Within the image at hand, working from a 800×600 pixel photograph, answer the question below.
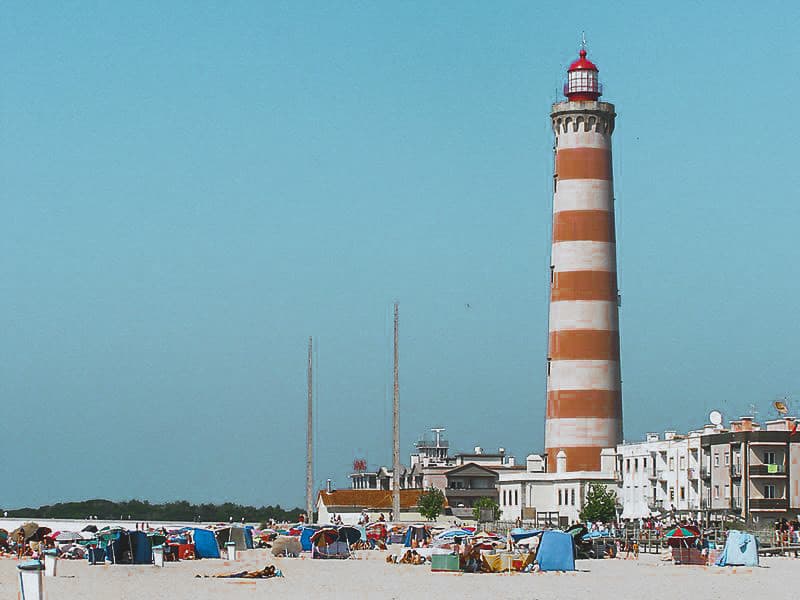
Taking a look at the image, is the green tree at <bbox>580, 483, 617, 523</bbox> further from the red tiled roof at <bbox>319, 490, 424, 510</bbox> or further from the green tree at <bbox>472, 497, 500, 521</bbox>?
the red tiled roof at <bbox>319, 490, 424, 510</bbox>

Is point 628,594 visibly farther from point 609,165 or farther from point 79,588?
point 609,165

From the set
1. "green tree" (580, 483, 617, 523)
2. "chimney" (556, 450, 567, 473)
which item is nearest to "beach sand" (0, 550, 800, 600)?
"chimney" (556, 450, 567, 473)

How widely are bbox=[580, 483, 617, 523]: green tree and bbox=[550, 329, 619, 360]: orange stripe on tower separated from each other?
6.66m

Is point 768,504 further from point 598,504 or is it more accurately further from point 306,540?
point 306,540

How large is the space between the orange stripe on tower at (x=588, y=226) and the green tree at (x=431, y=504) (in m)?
31.7

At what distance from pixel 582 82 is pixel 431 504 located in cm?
3438

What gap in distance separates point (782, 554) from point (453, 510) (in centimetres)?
5598

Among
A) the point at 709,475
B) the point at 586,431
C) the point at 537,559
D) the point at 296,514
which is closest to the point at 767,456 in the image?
the point at 709,475

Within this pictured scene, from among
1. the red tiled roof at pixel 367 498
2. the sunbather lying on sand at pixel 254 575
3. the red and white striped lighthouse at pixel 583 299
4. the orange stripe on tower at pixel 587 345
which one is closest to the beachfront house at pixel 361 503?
the red tiled roof at pixel 367 498

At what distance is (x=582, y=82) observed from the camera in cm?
8162

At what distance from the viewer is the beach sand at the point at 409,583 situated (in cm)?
3747

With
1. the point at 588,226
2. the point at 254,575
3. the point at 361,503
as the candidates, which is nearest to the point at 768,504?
the point at 588,226

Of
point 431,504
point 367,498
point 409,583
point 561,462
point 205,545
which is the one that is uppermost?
point 561,462

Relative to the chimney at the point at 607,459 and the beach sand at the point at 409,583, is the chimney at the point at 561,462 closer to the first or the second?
the chimney at the point at 607,459
